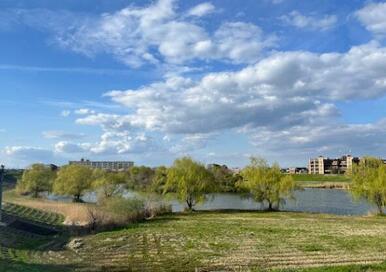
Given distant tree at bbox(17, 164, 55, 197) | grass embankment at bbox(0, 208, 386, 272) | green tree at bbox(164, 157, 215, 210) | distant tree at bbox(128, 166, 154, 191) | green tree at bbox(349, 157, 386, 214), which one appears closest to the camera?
grass embankment at bbox(0, 208, 386, 272)

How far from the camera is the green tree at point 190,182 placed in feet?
226

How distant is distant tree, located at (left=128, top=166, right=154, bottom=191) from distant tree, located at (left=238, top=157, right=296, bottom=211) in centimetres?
4247

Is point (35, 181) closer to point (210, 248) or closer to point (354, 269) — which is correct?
point (210, 248)

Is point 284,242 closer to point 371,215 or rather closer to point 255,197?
point 371,215

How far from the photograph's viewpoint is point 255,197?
2822 inches

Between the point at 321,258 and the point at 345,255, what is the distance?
76.8 inches

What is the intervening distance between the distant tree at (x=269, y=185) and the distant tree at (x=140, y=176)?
42467mm

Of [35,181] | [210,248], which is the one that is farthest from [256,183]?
[35,181]

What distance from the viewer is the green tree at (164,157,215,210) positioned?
69.0 metres

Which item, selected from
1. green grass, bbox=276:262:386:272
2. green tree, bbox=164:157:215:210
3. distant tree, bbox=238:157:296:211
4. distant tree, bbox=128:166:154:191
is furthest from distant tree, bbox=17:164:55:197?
green grass, bbox=276:262:386:272

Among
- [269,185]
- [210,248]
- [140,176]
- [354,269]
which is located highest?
[140,176]

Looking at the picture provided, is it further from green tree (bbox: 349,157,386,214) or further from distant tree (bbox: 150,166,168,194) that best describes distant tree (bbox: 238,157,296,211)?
distant tree (bbox: 150,166,168,194)

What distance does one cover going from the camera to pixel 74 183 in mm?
86250

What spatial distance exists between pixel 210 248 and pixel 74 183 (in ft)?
195
